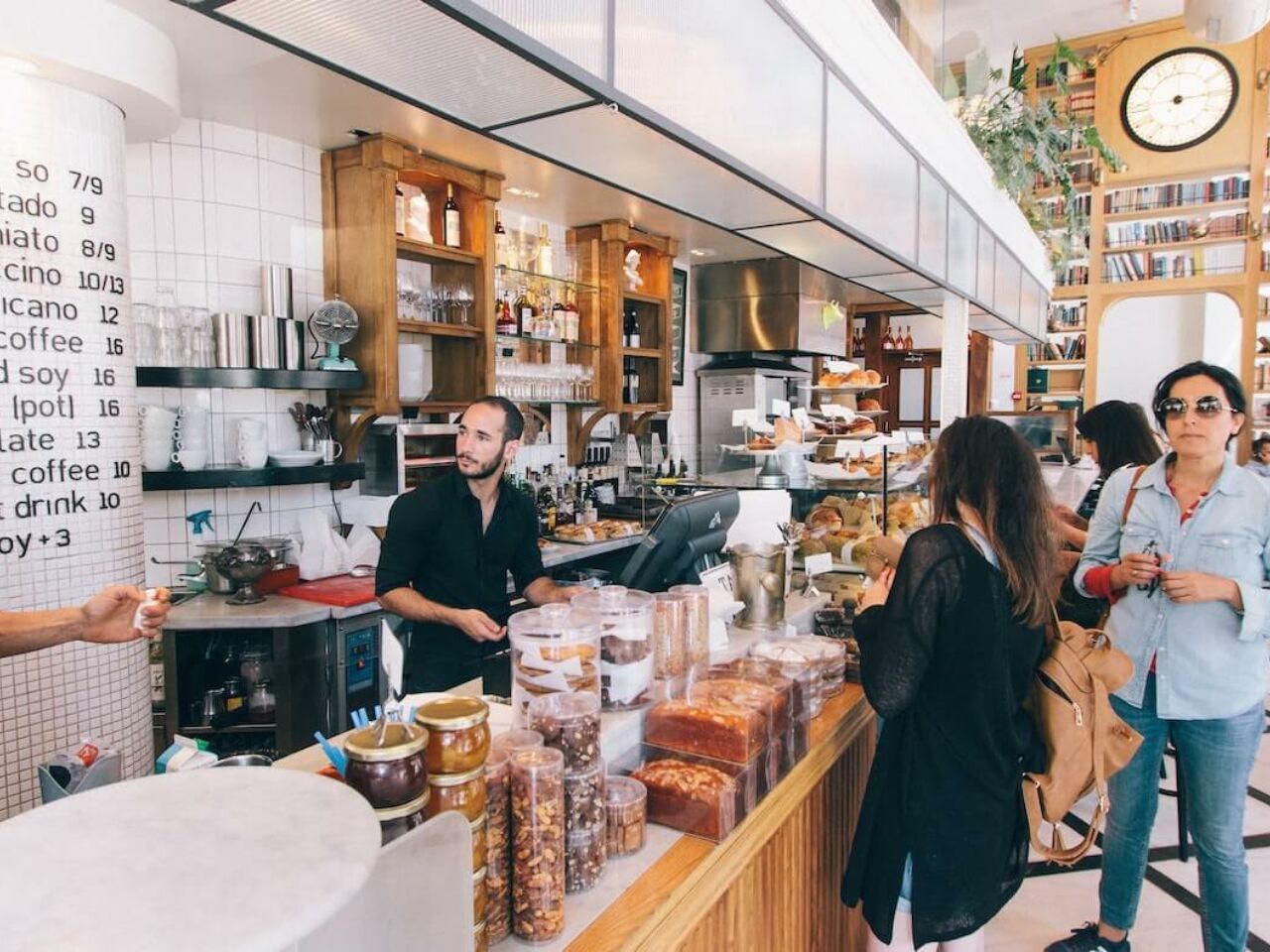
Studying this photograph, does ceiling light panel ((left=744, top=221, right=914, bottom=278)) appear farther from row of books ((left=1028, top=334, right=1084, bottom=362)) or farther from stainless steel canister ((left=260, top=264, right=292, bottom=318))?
row of books ((left=1028, top=334, right=1084, bottom=362))

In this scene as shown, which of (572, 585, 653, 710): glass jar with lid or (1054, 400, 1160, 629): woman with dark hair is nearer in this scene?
(572, 585, 653, 710): glass jar with lid

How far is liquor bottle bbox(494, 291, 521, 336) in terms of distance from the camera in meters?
4.80

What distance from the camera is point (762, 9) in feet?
7.38

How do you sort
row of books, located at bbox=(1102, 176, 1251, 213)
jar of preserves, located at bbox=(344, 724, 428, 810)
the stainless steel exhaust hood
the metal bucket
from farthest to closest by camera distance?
row of books, located at bbox=(1102, 176, 1251, 213)
the stainless steel exhaust hood
the metal bucket
jar of preserves, located at bbox=(344, 724, 428, 810)

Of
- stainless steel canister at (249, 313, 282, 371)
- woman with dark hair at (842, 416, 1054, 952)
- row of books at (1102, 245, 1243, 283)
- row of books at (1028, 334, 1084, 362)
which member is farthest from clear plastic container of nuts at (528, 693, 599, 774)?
row of books at (1102, 245, 1243, 283)

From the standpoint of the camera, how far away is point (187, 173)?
11.6ft

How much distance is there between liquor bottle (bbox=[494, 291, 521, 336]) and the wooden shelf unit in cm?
43

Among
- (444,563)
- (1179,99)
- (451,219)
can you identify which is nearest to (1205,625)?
(444,563)

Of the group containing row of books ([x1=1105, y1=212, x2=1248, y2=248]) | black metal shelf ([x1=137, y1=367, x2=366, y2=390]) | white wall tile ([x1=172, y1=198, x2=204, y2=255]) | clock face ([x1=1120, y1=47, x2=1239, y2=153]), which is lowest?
black metal shelf ([x1=137, y1=367, x2=366, y2=390])

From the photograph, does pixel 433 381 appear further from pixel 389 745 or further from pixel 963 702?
pixel 389 745

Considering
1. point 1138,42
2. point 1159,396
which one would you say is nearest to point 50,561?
point 1159,396

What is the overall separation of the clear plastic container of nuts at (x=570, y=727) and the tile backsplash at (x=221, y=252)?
2864mm

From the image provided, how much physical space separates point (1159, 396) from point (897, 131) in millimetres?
1590

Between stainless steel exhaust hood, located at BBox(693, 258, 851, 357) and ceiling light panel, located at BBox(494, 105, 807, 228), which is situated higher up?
stainless steel exhaust hood, located at BBox(693, 258, 851, 357)
